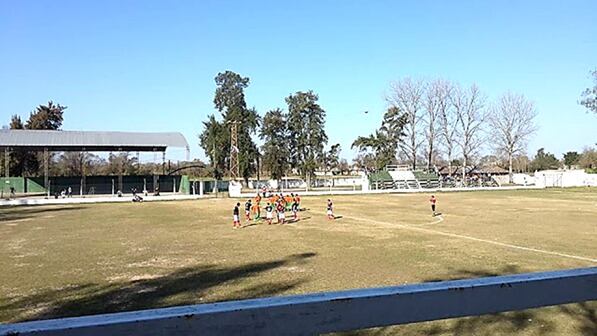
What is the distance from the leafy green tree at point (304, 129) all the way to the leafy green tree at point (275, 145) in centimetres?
124

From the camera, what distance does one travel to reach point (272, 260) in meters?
16.5

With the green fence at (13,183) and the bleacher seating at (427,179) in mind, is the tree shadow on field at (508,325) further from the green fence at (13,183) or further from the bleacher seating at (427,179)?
the bleacher seating at (427,179)

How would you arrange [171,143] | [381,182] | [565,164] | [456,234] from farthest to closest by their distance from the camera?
1. [565,164]
2. [381,182]
3. [171,143]
4. [456,234]

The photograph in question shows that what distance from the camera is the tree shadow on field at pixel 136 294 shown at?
10047 millimetres

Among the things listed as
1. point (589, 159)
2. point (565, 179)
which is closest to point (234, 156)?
point (565, 179)

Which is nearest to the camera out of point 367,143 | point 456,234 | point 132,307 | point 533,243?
point 132,307

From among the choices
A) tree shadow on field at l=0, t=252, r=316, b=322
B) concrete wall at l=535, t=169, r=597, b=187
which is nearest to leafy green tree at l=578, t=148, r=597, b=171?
concrete wall at l=535, t=169, r=597, b=187

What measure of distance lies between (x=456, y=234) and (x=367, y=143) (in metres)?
72.7

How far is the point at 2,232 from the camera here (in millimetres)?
26141

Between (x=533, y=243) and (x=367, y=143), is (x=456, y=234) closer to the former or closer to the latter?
(x=533, y=243)

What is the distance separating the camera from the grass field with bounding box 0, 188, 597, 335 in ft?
33.2

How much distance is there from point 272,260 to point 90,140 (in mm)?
50459

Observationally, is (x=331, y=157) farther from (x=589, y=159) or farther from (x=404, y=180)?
(x=589, y=159)

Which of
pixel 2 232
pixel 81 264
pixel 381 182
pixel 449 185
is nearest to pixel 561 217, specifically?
pixel 81 264
